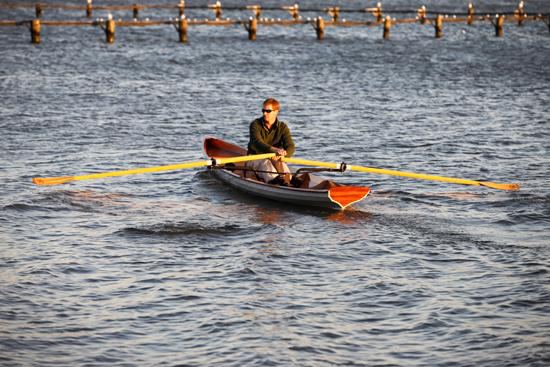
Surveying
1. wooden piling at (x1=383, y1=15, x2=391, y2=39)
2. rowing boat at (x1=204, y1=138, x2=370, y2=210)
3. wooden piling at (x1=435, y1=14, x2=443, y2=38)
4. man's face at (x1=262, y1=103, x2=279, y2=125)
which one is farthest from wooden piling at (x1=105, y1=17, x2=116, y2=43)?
man's face at (x1=262, y1=103, x2=279, y2=125)

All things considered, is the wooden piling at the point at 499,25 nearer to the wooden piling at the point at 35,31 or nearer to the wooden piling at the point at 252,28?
the wooden piling at the point at 252,28

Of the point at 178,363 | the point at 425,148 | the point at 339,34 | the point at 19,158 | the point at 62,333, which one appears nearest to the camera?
the point at 178,363

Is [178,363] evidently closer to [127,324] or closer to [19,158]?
[127,324]

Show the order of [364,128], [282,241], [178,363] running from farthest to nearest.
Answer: [364,128] < [282,241] < [178,363]

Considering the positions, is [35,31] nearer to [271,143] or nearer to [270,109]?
[271,143]

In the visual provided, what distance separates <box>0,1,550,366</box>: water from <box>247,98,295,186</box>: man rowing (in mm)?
639

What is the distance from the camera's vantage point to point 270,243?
1825 centimetres

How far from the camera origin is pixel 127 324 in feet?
46.8

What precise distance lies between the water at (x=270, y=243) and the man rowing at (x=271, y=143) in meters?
0.64

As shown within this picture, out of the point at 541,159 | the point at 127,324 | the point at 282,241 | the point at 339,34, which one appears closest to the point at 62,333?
the point at 127,324

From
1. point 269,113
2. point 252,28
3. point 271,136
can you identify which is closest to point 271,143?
point 271,136

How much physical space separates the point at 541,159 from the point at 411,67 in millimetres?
25146

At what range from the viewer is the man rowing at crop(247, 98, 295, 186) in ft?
67.3

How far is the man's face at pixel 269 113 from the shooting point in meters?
20.2
